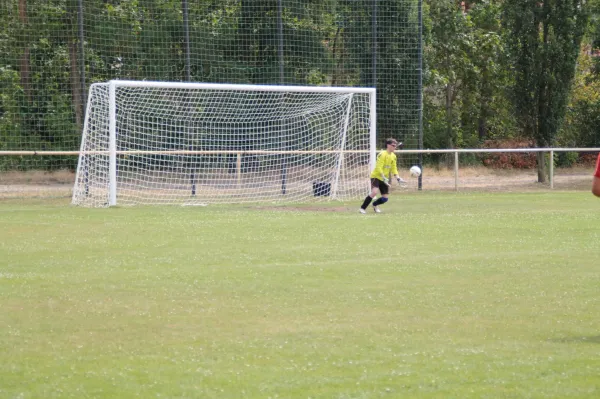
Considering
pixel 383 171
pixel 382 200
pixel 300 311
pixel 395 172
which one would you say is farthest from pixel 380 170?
pixel 300 311

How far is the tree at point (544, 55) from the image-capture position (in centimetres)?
3244

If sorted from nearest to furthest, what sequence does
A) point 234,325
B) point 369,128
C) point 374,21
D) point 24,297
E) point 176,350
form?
point 176,350
point 234,325
point 24,297
point 369,128
point 374,21

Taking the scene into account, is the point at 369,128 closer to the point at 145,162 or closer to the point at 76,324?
the point at 145,162

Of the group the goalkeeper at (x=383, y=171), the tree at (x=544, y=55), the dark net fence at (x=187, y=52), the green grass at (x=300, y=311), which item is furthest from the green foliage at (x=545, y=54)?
the green grass at (x=300, y=311)

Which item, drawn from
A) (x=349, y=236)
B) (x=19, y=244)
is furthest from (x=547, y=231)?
(x=19, y=244)

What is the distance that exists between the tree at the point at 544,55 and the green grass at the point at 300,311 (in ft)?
51.6

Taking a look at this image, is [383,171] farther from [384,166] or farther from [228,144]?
[228,144]

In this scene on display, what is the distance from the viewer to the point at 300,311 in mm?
9234

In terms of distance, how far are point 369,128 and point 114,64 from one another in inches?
307

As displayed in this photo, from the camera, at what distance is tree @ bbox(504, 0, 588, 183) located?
106 ft

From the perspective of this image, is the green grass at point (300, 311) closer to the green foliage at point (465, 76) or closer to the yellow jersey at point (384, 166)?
the yellow jersey at point (384, 166)

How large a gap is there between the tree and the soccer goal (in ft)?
23.7

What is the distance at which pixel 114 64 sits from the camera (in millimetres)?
28172

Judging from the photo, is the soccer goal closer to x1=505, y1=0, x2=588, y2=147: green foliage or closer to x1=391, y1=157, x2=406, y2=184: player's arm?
x1=391, y1=157, x2=406, y2=184: player's arm
